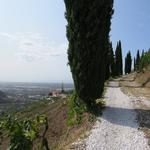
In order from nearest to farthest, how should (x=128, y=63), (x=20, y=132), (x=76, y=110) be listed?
(x=20, y=132)
(x=76, y=110)
(x=128, y=63)

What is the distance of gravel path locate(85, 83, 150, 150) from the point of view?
1360 cm

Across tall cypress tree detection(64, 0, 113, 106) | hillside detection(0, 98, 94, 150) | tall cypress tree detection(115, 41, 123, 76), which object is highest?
tall cypress tree detection(115, 41, 123, 76)

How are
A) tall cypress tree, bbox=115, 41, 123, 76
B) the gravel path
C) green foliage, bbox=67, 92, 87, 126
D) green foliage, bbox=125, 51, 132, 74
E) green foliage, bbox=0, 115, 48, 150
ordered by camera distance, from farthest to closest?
green foliage, bbox=125, 51, 132, 74 < tall cypress tree, bbox=115, 41, 123, 76 < green foliage, bbox=67, 92, 87, 126 < the gravel path < green foliage, bbox=0, 115, 48, 150

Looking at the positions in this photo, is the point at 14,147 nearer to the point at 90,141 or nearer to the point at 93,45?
the point at 90,141

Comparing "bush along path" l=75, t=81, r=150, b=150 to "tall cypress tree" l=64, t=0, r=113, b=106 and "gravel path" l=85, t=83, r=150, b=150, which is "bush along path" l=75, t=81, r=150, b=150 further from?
"tall cypress tree" l=64, t=0, r=113, b=106

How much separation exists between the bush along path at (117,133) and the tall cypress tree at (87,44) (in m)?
1.94

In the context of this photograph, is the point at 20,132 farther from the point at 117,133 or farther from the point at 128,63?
the point at 128,63

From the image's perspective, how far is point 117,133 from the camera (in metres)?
15.6

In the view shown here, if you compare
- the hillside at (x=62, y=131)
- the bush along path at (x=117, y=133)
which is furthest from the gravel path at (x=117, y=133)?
the hillside at (x=62, y=131)

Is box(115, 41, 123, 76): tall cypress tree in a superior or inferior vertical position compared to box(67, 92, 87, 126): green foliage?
superior

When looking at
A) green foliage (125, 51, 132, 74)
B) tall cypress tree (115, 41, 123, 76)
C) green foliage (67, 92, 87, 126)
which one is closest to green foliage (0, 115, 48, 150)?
green foliage (67, 92, 87, 126)

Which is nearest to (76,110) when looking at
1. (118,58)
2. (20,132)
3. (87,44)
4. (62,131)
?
(62,131)

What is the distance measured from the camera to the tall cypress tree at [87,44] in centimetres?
2084

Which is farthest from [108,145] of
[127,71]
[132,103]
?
[127,71]
